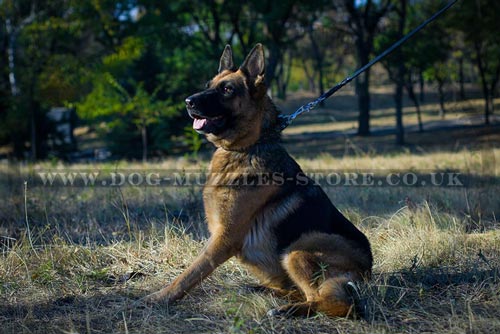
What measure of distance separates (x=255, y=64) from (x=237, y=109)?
1.48ft

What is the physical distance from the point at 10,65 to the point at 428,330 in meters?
18.6

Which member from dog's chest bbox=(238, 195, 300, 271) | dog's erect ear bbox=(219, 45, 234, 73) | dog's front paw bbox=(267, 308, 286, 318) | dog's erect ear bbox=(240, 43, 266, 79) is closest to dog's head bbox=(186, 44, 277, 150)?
dog's erect ear bbox=(240, 43, 266, 79)

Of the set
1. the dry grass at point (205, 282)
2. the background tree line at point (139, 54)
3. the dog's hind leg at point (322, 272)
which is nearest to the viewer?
the dry grass at point (205, 282)

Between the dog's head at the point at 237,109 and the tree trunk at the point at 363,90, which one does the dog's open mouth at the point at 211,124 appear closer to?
the dog's head at the point at 237,109

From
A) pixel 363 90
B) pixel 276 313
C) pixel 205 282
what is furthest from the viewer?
pixel 363 90

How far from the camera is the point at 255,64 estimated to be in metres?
4.48

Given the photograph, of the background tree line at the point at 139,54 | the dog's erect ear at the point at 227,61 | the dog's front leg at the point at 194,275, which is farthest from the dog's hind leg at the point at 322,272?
the background tree line at the point at 139,54

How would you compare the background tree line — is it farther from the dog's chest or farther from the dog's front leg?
the dog's front leg

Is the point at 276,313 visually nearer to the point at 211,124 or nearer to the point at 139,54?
the point at 211,124

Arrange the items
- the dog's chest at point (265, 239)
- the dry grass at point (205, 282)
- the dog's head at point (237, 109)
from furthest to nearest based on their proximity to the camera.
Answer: the dog's head at point (237, 109) < the dog's chest at point (265, 239) < the dry grass at point (205, 282)

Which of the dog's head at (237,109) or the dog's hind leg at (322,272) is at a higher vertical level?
the dog's head at (237,109)

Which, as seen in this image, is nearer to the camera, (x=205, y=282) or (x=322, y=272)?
(x=322, y=272)

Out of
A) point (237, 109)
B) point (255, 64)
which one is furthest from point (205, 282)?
point (255, 64)

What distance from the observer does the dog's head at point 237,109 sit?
4.34m
